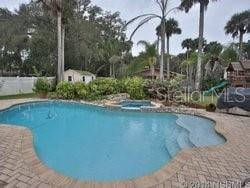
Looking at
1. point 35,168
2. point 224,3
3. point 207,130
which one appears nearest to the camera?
point 35,168

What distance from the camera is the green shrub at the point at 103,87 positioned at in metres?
15.1

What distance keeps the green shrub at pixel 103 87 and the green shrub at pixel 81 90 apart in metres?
0.36

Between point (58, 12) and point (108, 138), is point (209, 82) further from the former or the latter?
point (108, 138)

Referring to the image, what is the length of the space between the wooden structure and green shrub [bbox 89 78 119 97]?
461 inches

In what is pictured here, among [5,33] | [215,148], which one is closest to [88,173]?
[215,148]

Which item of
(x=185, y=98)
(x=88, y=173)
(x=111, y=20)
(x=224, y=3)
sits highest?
(x=111, y=20)

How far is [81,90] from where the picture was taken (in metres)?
14.6

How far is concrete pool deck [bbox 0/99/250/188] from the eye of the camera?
3.37m

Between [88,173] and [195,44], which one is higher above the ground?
[195,44]

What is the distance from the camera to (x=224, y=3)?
Result: 18625 mm

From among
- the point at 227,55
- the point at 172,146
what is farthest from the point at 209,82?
the point at 172,146

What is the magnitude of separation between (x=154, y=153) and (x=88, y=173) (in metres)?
1.99

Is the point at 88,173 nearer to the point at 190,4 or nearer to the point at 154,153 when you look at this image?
the point at 154,153

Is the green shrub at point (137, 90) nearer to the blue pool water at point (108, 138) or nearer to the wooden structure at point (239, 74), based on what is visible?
the blue pool water at point (108, 138)
